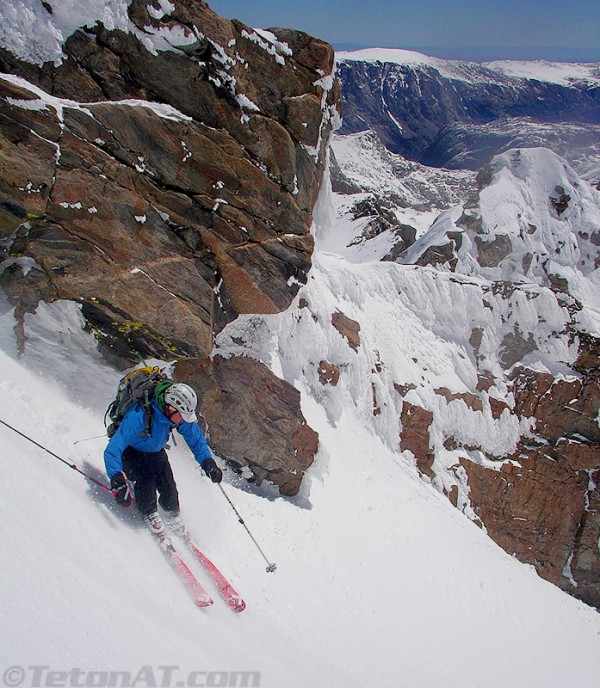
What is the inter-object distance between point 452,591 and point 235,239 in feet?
33.4

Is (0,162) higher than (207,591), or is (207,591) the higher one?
(0,162)

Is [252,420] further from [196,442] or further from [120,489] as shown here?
[120,489]

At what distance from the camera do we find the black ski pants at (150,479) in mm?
6145

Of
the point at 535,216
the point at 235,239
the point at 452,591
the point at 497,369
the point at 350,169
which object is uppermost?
the point at 350,169

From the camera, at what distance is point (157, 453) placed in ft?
21.4

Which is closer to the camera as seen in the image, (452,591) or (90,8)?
(90,8)

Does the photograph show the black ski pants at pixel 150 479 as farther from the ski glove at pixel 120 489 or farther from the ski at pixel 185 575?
the ski at pixel 185 575

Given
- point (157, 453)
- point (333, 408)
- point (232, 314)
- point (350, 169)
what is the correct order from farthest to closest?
point (350, 169) < point (333, 408) < point (232, 314) < point (157, 453)

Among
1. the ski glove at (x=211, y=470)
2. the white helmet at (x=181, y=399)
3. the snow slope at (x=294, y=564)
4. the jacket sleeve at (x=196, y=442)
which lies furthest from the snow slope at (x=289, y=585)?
the white helmet at (x=181, y=399)

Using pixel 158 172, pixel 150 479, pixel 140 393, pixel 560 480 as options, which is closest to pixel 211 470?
pixel 150 479

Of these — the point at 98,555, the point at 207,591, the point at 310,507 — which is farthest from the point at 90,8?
the point at 310,507

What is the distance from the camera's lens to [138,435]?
20.3ft

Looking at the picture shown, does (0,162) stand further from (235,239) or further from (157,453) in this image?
(157,453)

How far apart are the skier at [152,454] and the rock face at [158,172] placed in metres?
3.84
